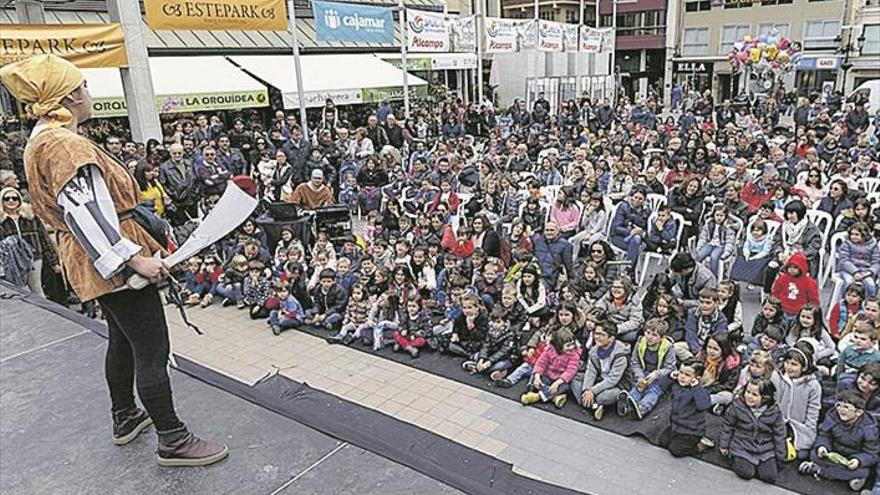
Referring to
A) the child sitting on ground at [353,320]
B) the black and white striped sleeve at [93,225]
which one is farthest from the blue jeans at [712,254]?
the black and white striped sleeve at [93,225]

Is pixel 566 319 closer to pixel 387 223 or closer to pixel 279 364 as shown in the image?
pixel 279 364

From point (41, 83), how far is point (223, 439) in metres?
1.24

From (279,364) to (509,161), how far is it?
6.02 metres

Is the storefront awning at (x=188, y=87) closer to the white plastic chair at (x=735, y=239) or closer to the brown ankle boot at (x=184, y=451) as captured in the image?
the white plastic chair at (x=735, y=239)

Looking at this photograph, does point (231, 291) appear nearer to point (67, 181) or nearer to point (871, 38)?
point (67, 181)

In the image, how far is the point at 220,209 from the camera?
1900 millimetres

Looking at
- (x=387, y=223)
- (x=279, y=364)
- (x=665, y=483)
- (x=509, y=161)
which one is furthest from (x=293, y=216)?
(x=665, y=483)

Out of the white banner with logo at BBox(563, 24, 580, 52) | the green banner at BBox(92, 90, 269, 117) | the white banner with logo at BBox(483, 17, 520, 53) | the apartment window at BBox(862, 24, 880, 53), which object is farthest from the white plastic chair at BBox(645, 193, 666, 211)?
the apartment window at BBox(862, 24, 880, 53)

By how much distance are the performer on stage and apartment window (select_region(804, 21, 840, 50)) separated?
34984 mm

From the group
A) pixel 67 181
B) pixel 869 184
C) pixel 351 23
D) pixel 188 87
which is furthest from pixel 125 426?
pixel 188 87

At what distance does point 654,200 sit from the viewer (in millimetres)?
7488

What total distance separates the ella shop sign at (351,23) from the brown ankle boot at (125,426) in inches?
390

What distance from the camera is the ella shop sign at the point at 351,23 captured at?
1102 centimetres

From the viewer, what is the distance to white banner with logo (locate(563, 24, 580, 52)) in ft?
65.2
